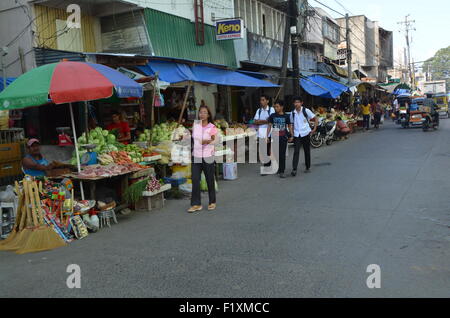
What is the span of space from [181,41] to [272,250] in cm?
1102

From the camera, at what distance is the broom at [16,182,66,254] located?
18.0 feet

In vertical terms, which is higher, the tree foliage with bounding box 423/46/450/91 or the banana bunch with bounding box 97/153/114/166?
the tree foliage with bounding box 423/46/450/91

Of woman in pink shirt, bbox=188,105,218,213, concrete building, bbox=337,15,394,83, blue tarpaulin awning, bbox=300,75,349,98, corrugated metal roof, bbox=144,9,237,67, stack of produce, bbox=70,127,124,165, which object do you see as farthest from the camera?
concrete building, bbox=337,15,394,83

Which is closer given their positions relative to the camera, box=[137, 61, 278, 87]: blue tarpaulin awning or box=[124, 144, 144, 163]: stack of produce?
box=[124, 144, 144, 163]: stack of produce

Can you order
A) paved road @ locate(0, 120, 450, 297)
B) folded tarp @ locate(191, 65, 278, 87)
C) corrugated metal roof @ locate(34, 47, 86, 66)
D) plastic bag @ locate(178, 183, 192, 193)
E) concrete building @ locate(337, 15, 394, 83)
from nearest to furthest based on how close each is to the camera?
paved road @ locate(0, 120, 450, 297), plastic bag @ locate(178, 183, 192, 193), corrugated metal roof @ locate(34, 47, 86, 66), folded tarp @ locate(191, 65, 278, 87), concrete building @ locate(337, 15, 394, 83)

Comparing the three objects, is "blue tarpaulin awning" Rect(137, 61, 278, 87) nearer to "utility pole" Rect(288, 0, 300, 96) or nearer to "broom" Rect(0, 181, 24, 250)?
"utility pole" Rect(288, 0, 300, 96)

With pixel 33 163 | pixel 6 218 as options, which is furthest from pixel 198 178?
pixel 6 218

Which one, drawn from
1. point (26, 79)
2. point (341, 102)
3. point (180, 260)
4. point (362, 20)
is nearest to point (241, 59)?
point (26, 79)

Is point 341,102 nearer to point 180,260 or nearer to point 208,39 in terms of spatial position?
point 208,39

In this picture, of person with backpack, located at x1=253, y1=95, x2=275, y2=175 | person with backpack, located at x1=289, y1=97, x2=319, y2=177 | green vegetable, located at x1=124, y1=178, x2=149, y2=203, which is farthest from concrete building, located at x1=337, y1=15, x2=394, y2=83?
green vegetable, located at x1=124, y1=178, x2=149, y2=203

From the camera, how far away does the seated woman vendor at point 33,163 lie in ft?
22.6

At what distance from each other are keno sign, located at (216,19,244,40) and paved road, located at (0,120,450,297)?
8.68 metres

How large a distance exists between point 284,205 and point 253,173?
395 cm

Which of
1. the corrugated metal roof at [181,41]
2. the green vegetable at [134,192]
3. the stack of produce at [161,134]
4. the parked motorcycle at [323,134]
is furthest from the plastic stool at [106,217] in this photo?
the parked motorcycle at [323,134]
